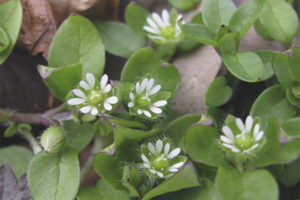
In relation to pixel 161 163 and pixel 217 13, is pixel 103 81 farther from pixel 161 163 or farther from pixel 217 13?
pixel 217 13

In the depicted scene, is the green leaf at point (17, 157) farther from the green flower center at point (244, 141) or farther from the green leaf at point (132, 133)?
the green flower center at point (244, 141)

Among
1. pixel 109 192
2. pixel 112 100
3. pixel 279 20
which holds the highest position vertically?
pixel 279 20

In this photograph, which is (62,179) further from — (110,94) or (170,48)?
(170,48)

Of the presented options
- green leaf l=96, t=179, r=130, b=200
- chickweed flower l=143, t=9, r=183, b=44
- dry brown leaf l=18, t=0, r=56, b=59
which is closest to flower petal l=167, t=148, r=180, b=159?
green leaf l=96, t=179, r=130, b=200

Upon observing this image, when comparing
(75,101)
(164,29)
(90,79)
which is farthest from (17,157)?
(164,29)

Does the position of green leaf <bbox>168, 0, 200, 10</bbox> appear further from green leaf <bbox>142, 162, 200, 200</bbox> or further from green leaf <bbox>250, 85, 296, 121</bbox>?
green leaf <bbox>142, 162, 200, 200</bbox>

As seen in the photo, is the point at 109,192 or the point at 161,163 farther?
the point at 109,192
